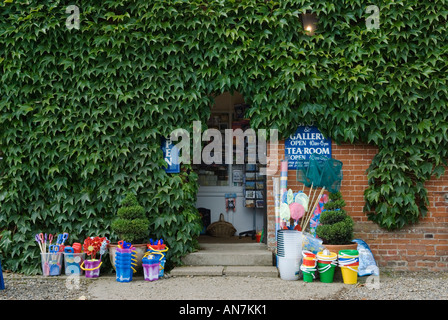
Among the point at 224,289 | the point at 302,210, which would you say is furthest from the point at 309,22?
the point at 224,289

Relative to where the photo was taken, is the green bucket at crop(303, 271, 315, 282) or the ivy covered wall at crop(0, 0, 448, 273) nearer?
the green bucket at crop(303, 271, 315, 282)

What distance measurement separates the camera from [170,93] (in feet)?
21.2

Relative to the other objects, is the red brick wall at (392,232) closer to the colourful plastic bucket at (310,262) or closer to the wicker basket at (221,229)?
the colourful plastic bucket at (310,262)

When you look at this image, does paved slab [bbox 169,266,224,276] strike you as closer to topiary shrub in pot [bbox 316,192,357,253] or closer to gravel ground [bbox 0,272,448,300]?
gravel ground [bbox 0,272,448,300]

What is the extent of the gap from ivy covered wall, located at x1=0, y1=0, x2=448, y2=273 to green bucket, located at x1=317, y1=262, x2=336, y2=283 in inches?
52.9

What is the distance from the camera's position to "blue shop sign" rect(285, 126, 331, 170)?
21.5 ft

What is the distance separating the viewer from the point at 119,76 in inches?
256

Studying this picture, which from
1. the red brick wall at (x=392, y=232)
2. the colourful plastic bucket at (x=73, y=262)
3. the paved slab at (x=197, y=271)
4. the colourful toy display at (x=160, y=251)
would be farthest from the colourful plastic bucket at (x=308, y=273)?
the colourful plastic bucket at (x=73, y=262)

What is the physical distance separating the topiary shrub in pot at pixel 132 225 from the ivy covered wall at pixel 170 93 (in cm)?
36

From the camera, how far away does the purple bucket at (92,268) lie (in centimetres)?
601

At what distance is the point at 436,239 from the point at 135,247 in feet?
14.7

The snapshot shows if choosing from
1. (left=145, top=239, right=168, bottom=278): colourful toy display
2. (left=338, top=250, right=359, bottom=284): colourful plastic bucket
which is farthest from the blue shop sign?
(left=145, top=239, right=168, bottom=278): colourful toy display

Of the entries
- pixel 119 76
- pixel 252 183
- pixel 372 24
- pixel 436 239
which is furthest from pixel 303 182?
pixel 119 76

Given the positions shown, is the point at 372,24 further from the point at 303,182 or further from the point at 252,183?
the point at 252,183
